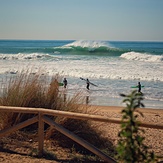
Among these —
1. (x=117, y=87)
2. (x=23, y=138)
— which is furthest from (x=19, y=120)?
(x=117, y=87)

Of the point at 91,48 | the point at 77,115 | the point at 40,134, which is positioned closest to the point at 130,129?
the point at 77,115

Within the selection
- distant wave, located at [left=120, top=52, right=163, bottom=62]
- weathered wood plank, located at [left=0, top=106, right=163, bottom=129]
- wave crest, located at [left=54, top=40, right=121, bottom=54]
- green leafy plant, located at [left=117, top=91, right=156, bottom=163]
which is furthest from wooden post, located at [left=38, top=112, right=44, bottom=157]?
wave crest, located at [left=54, top=40, right=121, bottom=54]

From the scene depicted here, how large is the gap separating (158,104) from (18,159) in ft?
30.1

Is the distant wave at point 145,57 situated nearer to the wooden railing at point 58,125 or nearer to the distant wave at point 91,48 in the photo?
the distant wave at point 91,48

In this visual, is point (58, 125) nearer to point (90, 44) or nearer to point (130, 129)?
point (130, 129)

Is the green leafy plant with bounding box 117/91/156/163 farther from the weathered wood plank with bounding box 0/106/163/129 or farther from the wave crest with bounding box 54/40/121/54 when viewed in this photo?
the wave crest with bounding box 54/40/121/54

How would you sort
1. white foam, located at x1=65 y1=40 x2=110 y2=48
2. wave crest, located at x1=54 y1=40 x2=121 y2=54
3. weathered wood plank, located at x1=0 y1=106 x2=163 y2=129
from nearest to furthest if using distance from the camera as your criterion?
weathered wood plank, located at x1=0 y1=106 x2=163 y2=129
wave crest, located at x1=54 y1=40 x2=121 y2=54
white foam, located at x1=65 y1=40 x2=110 y2=48

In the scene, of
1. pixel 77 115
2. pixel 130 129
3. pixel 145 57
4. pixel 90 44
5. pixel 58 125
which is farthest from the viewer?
pixel 90 44

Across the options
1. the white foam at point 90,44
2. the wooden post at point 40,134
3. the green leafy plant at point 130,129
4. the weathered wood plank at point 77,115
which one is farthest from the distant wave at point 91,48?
the green leafy plant at point 130,129

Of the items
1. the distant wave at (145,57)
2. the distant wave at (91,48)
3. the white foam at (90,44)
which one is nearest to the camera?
the distant wave at (145,57)

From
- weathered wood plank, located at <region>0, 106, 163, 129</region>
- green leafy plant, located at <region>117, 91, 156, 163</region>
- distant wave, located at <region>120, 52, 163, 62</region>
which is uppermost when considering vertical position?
green leafy plant, located at <region>117, 91, 156, 163</region>

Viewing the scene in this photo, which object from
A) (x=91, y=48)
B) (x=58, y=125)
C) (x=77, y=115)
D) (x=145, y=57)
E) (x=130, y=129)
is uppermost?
(x=130, y=129)

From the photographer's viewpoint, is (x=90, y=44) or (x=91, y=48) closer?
(x=91, y=48)

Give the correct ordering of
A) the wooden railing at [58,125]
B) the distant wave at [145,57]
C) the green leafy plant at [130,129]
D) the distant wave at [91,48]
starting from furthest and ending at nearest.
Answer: the distant wave at [91,48], the distant wave at [145,57], the wooden railing at [58,125], the green leafy plant at [130,129]
